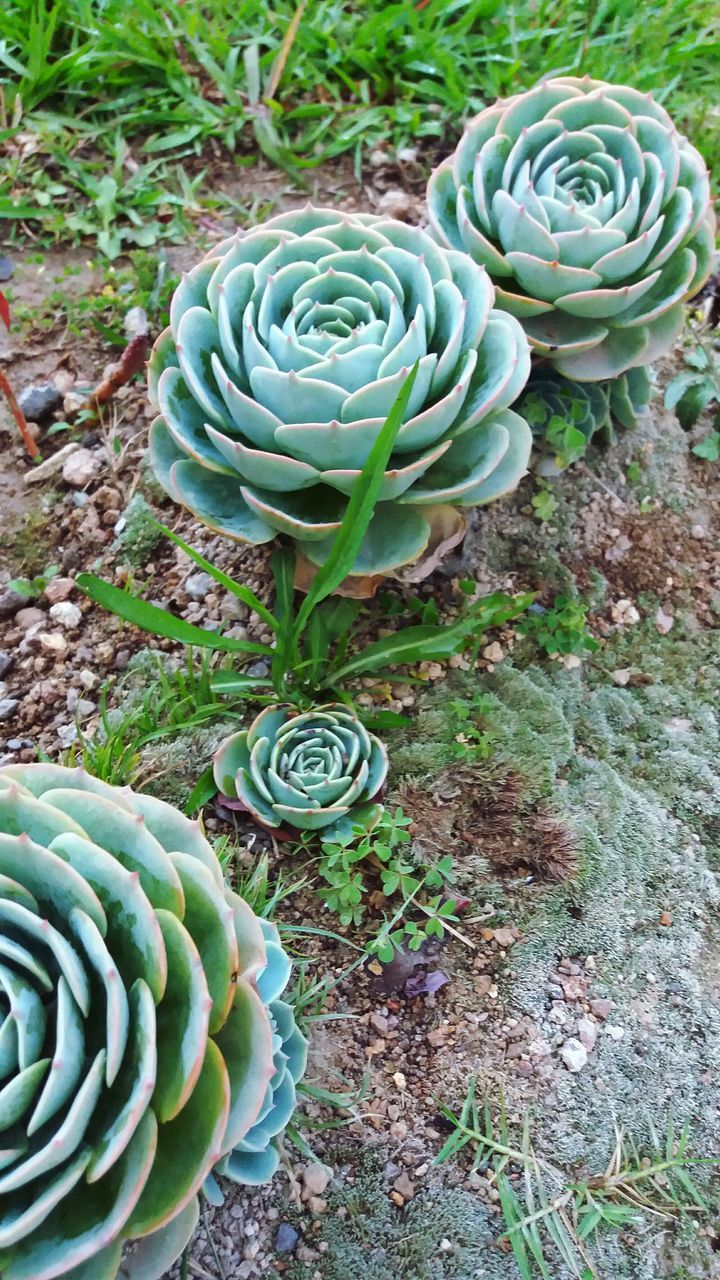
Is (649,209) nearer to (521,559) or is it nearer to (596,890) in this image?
(521,559)

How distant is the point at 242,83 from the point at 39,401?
1.11 meters

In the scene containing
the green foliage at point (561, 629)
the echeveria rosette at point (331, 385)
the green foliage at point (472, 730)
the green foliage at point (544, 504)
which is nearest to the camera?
the echeveria rosette at point (331, 385)

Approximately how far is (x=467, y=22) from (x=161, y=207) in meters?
1.00

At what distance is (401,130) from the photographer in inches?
101

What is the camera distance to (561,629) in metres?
1.89

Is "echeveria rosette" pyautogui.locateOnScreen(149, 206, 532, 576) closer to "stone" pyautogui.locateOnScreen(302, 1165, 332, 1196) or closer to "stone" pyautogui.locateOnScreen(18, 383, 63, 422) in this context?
"stone" pyautogui.locateOnScreen(18, 383, 63, 422)

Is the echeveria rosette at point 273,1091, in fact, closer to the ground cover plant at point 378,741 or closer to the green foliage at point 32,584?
the ground cover plant at point 378,741

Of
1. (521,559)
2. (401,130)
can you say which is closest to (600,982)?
(521,559)

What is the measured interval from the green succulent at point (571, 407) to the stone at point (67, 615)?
3.17 feet

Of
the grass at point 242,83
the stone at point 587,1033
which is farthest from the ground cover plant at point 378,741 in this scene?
the grass at point 242,83

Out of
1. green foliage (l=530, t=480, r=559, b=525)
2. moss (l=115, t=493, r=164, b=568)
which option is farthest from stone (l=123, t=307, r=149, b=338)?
green foliage (l=530, t=480, r=559, b=525)

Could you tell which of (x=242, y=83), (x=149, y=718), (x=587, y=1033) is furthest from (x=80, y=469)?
(x=587, y=1033)

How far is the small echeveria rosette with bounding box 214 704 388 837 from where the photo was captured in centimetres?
152

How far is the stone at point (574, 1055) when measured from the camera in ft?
4.92
